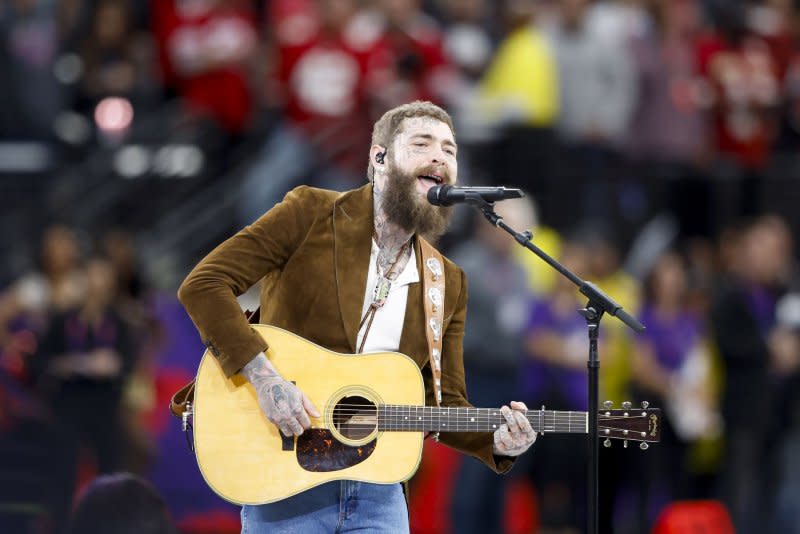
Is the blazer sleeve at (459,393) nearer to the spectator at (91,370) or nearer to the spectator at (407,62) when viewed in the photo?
the spectator at (91,370)

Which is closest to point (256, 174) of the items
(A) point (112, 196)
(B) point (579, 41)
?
(A) point (112, 196)

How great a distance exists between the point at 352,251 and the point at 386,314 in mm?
257

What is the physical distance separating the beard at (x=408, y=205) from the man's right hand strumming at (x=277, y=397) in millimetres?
714

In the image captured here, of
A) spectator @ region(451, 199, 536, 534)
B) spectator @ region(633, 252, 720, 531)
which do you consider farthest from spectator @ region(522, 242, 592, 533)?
spectator @ region(633, 252, 720, 531)

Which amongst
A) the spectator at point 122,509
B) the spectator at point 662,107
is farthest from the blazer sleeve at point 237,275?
the spectator at point 662,107

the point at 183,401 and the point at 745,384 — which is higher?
the point at 745,384

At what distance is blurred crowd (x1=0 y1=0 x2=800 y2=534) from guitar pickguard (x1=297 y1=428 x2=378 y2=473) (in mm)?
3463

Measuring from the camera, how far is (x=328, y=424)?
4.75 meters

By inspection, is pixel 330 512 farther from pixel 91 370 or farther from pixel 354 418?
pixel 91 370

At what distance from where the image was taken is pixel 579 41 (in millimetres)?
10562

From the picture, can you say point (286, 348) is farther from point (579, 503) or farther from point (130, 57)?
point (130, 57)

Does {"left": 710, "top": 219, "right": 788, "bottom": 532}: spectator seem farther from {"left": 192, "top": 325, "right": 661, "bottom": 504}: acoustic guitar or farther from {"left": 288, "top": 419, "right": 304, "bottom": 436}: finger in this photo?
{"left": 288, "top": 419, "right": 304, "bottom": 436}: finger

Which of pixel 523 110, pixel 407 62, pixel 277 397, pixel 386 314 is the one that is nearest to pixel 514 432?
pixel 386 314

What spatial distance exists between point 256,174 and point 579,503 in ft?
10.9
